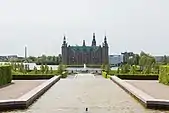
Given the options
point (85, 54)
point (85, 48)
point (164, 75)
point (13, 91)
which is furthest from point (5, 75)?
point (85, 48)

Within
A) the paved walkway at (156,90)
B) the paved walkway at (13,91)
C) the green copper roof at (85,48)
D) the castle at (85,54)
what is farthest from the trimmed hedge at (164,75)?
Result: the green copper roof at (85,48)

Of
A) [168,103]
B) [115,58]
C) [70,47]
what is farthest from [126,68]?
[115,58]

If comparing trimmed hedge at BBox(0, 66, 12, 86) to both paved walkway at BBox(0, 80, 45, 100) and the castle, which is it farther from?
the castle

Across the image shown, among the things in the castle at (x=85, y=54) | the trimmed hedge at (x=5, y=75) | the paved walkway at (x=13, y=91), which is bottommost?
the paved walkway at (x=13, y=91)

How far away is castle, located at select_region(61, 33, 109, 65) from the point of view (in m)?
94.7

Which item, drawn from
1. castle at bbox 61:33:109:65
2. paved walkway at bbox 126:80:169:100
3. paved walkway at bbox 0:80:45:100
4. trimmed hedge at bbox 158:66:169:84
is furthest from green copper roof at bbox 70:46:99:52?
paved walkway at bbox 0:80:45:100

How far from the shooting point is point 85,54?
10031 cm

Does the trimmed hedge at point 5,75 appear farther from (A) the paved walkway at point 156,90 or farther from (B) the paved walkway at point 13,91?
(A) the paved walkway at point 156,90

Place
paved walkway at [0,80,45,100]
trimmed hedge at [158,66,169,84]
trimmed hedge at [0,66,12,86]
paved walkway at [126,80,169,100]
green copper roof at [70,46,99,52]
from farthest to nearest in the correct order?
green copper roof at [70,46,99,52], trimmed hedge at [158,66,169,84], trimmed hedge at [0,66,12,86], paved walkway at [126,80,169,100], paved walkway at [0,80,45,100]

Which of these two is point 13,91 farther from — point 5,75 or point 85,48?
point 85,48

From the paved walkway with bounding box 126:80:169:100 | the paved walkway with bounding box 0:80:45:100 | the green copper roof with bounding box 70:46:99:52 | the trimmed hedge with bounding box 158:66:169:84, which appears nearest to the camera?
the paved walkway with bounding box 0:80:45:100

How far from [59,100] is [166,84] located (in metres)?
9.32

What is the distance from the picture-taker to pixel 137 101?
1327 centimetres

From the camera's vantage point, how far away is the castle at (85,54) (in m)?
94.7
